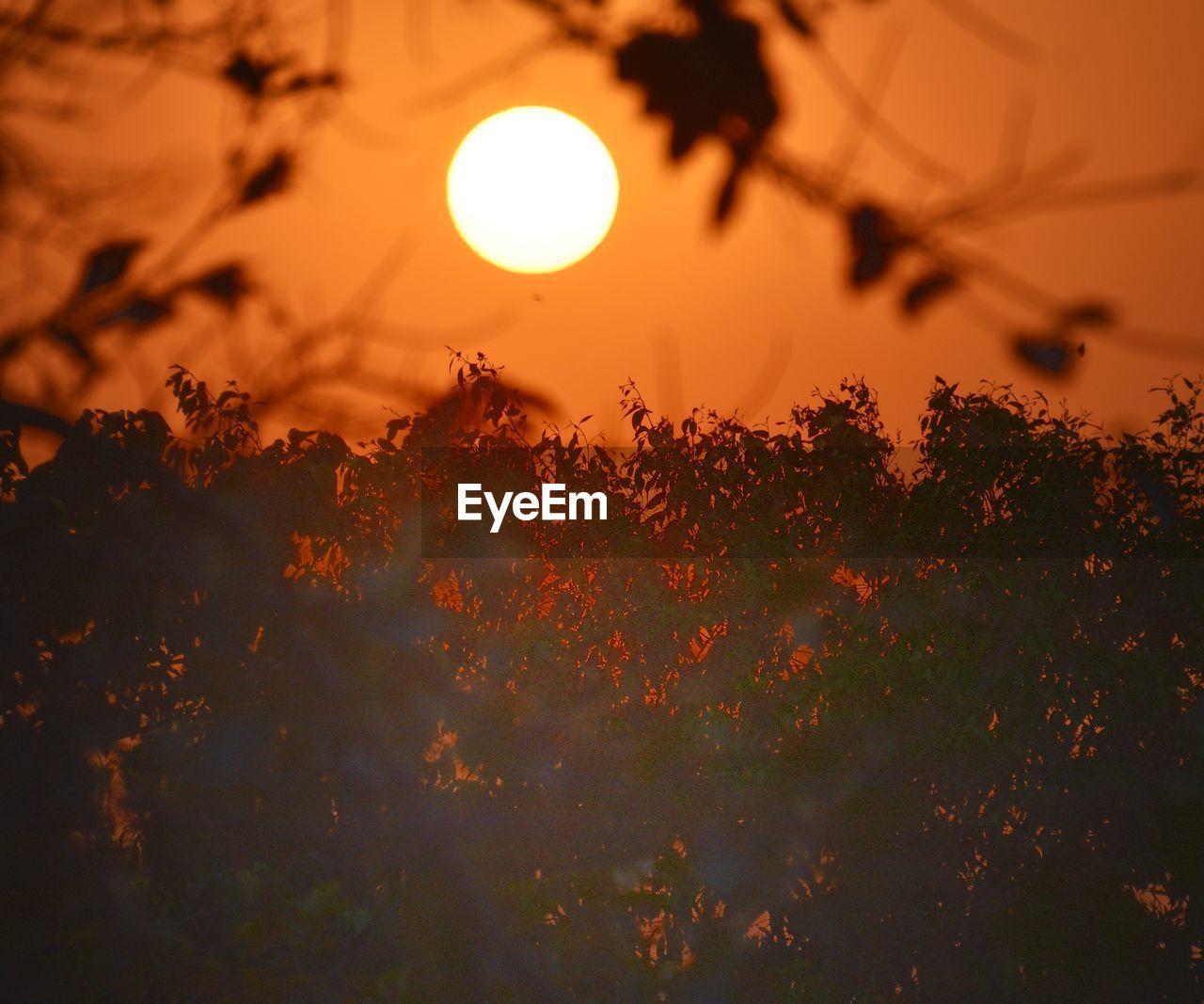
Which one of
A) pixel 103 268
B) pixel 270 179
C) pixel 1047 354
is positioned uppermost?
pixel 270 179


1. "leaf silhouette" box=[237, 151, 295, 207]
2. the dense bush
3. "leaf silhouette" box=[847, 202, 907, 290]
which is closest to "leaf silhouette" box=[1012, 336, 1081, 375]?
"leaf silhouette" box=[847, 202, 907, 290]

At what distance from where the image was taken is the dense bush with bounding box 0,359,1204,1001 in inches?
200

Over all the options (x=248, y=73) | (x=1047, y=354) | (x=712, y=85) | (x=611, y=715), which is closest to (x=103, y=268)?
(x=248, y=73)

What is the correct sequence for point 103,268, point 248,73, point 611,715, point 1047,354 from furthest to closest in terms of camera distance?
point 611,715 < point 248,73 < point 103,268 < point 1047,354

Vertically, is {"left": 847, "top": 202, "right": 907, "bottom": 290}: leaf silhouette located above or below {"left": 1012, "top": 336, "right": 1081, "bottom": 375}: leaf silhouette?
above

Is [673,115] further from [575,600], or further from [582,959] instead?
[582,959]

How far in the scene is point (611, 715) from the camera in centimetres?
512

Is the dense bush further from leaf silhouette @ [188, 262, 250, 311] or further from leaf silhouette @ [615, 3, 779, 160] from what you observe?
leaf silhouette @ [615, 3, 779, 160]

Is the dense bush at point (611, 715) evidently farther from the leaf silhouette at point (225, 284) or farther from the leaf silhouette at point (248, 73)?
the leaf silhouette at point (248, 73)

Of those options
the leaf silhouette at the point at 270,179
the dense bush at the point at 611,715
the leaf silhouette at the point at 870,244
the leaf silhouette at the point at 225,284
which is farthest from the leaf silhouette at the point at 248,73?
the leaf silhouette at the point at 870,244

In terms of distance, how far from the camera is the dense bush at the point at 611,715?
200 inches

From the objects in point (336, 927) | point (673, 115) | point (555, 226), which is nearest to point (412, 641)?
point (336, 927)

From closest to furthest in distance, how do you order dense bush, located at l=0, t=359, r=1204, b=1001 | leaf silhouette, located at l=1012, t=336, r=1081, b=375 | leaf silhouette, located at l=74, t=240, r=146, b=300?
leaf silhouette, located at l=1012, t=336, r=1081, b=375 → leaf silhouette, located at l=74, t=240, r=146, b=300 → dense bush, located at l=0, t=359, r=1204, b=1001

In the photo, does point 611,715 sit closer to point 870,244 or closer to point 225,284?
point 225,284
